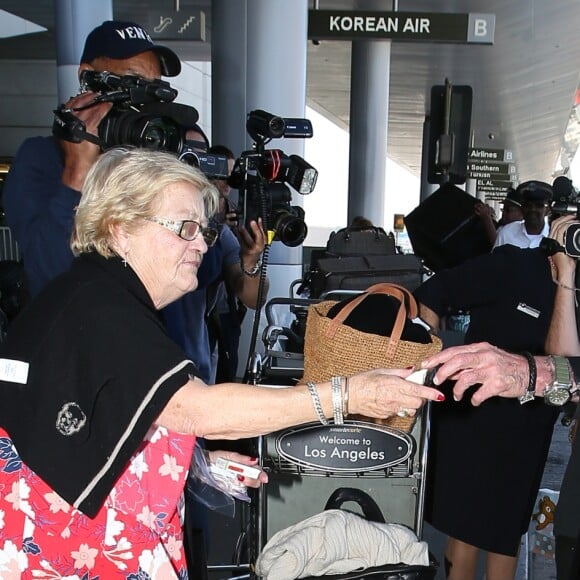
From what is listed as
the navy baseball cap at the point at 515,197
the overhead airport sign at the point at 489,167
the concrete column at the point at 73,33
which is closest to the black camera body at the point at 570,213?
the navy baseball cap at the point at 515,197

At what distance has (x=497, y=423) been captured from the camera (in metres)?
2.91

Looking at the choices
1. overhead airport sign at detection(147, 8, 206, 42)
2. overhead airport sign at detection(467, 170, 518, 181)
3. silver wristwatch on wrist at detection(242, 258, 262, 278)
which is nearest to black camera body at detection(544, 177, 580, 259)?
silver wristwatch on wrist at detection(242, 258, 262, 278)

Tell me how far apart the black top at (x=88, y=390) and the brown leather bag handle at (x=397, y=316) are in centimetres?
79

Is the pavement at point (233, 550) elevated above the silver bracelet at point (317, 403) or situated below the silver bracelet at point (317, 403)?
below

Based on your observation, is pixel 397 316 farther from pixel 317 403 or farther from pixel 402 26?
pixel 402 26

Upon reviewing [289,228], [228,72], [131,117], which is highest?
[228,72]

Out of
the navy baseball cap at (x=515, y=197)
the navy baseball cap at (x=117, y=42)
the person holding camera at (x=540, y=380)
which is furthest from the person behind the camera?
the navy baseball cap at (x=515, y=197)

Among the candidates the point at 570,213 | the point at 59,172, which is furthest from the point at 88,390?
the point at 570,213

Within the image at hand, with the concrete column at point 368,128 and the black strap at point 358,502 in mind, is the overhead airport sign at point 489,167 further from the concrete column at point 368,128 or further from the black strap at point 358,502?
the black strap at point 358,502

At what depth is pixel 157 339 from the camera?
4.98 ft

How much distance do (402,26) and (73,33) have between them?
439cm

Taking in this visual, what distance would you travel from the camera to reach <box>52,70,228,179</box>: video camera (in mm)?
2199

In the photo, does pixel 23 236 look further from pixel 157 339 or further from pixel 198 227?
pixel 157 339

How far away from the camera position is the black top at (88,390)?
1.48m
